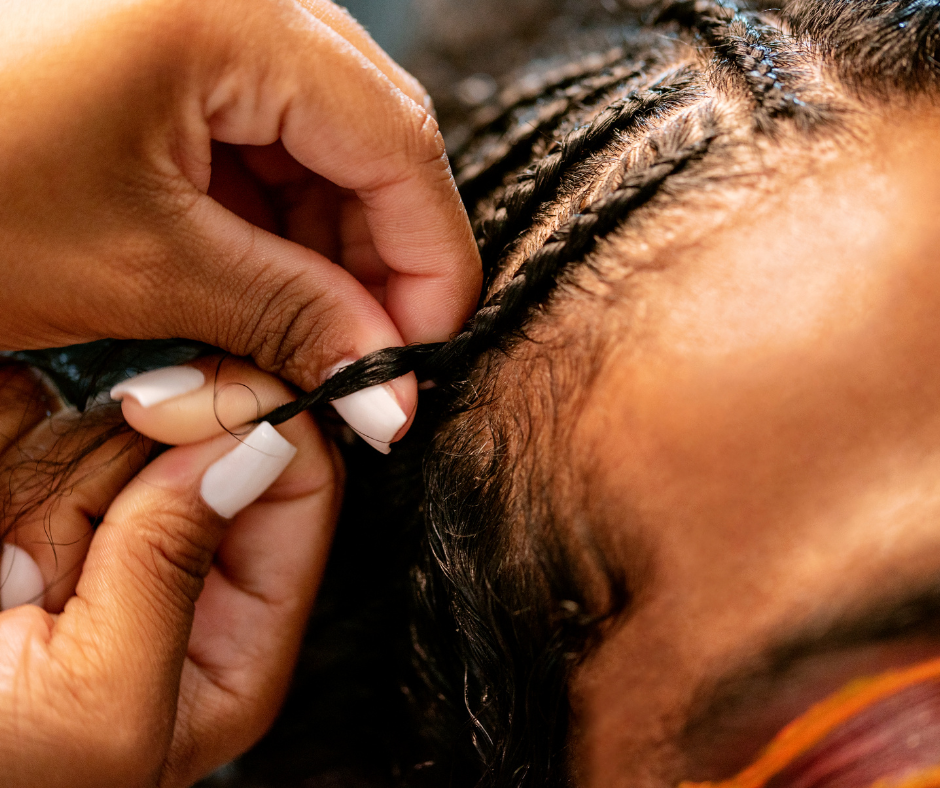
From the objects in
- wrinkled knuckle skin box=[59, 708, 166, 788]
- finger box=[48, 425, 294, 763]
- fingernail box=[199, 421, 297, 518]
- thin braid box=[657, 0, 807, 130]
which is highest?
thin braid box=[657, 0, 807, 130]

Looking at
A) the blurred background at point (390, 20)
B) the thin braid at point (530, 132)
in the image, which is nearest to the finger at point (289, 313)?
the thin braid at point (530, 132)

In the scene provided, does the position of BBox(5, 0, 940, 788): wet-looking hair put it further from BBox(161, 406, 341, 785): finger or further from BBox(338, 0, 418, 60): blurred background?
BBox(338, 0, 418, 60): blurred background

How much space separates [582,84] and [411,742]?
2.55ft

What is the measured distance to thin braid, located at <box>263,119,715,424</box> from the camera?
1.70 ft

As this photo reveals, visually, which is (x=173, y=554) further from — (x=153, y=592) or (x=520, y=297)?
(x=520, y=297)

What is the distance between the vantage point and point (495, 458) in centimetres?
56

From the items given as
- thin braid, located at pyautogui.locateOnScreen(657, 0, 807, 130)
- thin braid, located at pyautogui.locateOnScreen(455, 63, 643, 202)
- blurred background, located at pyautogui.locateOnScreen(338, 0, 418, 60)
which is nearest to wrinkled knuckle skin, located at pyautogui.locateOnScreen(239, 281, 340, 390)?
thin braid, located at pyautogui.locateOnScreen(455, 63, 643, 202)

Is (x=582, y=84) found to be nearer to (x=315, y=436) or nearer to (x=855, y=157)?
(x=855, y=157)

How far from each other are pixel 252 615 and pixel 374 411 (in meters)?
0.28

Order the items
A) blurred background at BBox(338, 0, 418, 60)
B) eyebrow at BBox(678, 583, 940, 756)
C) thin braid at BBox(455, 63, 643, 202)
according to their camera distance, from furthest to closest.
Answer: blurred background at BBox(338, 0, 418, 60)
thin braid at BBox(455, 63, 643, 202)
eyebrow at BBox(678, 583, 940, 756)

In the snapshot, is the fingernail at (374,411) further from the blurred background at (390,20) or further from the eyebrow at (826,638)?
the blurred background at (390,20)

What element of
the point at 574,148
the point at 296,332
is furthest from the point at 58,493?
the point at 574,148

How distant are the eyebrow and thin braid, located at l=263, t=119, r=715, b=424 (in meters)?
0.31

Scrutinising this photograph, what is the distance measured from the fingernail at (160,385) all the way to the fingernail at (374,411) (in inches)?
4.7
